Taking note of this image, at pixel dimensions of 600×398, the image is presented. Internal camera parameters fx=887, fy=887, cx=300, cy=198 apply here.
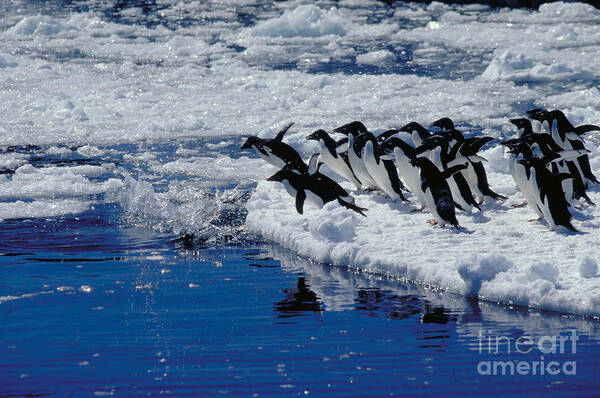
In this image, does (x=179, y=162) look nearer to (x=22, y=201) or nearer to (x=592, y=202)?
(x=22, y=201)

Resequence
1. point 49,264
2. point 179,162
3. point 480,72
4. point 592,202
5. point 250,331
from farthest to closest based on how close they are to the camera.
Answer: point 480,72 < point 179,162 < point 592,202 < point 49,264 < point 250,331

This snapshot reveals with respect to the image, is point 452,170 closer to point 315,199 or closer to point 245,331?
point 315,199

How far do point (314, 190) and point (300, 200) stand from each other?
0.19 meters

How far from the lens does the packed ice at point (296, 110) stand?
709cm

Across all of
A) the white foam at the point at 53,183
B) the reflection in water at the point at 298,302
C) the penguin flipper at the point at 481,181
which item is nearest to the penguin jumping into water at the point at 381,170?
the penguin flipper at the point at 481,181

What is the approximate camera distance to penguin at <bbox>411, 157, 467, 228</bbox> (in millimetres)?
7520

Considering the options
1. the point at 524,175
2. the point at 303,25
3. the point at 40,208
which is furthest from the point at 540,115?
the point at 303,25

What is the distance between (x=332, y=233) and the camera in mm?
7426

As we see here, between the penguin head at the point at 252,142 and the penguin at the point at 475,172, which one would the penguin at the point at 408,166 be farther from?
the penguin head at the point at 252,142

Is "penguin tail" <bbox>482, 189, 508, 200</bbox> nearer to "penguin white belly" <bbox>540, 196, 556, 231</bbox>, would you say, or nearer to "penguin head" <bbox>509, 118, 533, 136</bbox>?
"penguin head" <bbox>509, 118, 533, 136</bbox>

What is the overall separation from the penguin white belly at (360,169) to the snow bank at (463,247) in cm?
18

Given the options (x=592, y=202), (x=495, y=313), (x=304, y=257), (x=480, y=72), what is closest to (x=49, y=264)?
(x=304, y=257)

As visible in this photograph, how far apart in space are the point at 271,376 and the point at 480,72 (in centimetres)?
1350

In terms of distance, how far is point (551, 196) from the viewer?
289 inches
